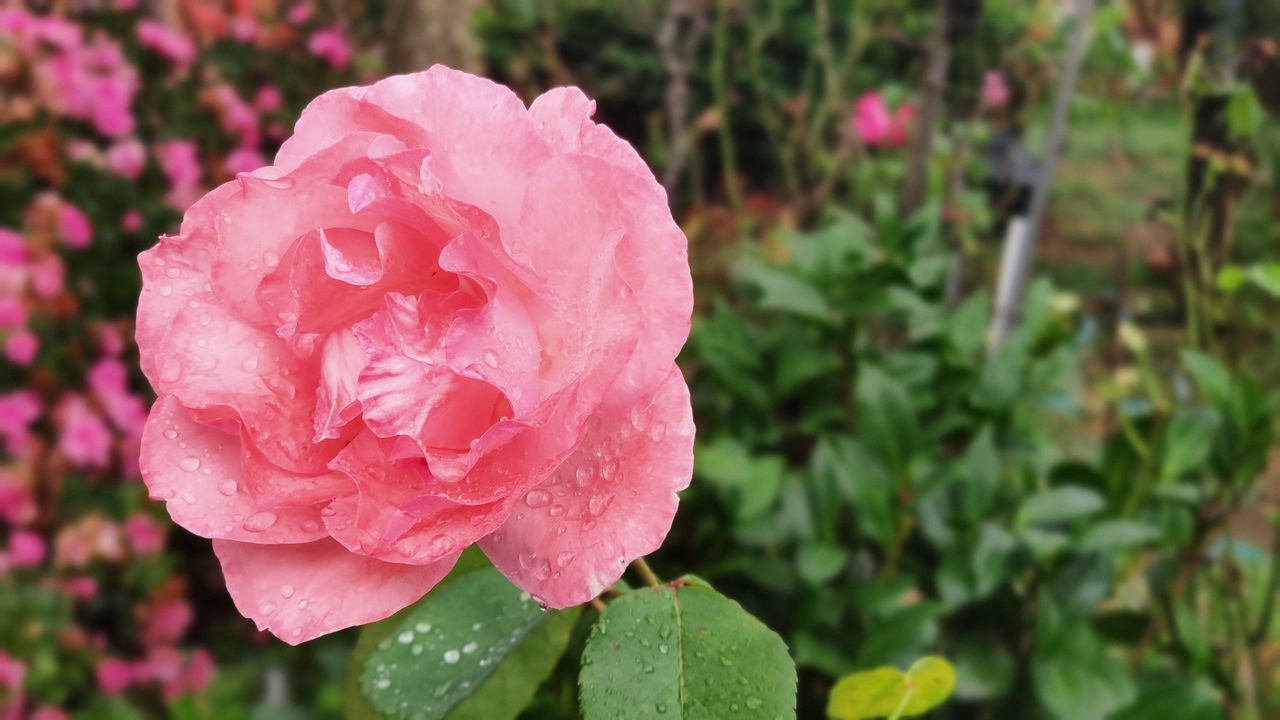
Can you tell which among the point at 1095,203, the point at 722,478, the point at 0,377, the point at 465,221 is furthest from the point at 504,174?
the point at 1095,203

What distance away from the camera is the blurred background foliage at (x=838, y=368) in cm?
110

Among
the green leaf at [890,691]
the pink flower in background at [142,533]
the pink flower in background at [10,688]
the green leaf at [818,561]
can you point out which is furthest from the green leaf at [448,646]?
the pink flower in background at [142,533]

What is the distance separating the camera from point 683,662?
1.09 ft

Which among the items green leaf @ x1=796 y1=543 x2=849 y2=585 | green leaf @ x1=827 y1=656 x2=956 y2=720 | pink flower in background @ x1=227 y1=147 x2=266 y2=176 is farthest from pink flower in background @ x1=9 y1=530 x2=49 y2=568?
green leaf @ x1=827 y1=656 x2=956 y2=720

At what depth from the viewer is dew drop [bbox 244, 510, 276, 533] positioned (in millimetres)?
322

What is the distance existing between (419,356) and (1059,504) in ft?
3.15

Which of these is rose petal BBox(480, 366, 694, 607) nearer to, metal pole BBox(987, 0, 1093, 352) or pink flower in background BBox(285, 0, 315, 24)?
metal pole BBox(987, 0, 1093, 352)

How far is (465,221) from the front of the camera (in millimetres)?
329

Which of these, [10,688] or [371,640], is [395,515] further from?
[10,688]

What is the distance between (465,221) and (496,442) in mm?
85

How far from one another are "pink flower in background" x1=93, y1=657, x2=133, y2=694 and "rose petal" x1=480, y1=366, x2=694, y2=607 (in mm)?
1873

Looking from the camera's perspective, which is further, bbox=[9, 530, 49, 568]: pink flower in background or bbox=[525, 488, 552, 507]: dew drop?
bbox=[9, 530, 49, 568]: pink flower in background

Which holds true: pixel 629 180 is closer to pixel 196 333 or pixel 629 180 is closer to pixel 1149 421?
pixel 196 333

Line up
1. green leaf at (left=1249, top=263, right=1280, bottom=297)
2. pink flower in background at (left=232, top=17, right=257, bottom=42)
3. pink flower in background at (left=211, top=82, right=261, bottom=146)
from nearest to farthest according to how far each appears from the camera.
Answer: green leaf at (left=1249, top=263, right=1280, bottom=297) < pink flower in background at (left=211, top=82, right=261, bottom=146) < pink flower in background at (left=232, top=17, right=257, bottom=42)
